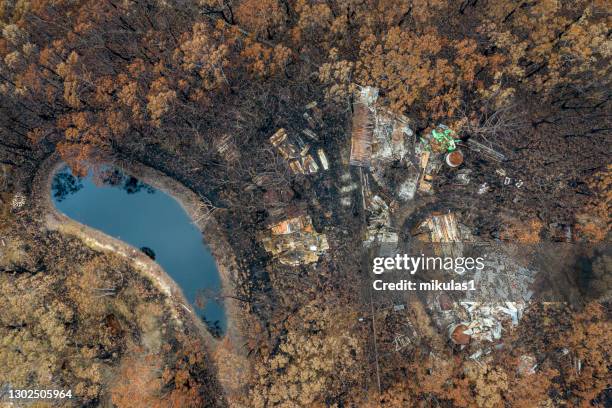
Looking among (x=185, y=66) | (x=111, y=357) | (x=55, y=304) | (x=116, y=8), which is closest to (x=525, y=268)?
(x=185, y=66)

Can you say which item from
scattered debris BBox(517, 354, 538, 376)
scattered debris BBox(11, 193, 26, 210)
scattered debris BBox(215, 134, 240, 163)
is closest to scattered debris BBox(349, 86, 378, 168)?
scattered debris BBox(215, 134, 240, 163)

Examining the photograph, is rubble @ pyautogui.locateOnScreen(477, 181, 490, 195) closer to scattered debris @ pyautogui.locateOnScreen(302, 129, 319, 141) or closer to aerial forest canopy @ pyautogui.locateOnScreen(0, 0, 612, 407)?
aerial forest canopy @ pyautogui.locateOnScreen(0, 0, 612, 407)

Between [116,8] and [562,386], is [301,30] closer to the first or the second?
[116,8]

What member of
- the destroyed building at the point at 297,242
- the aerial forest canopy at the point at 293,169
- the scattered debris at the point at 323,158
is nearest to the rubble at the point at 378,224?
the aerial forest canopy at the point at 293,169

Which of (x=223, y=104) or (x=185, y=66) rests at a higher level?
(x=185, y=66)

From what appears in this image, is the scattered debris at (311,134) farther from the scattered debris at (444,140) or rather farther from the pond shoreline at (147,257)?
the pond shoreline at (147,257)
